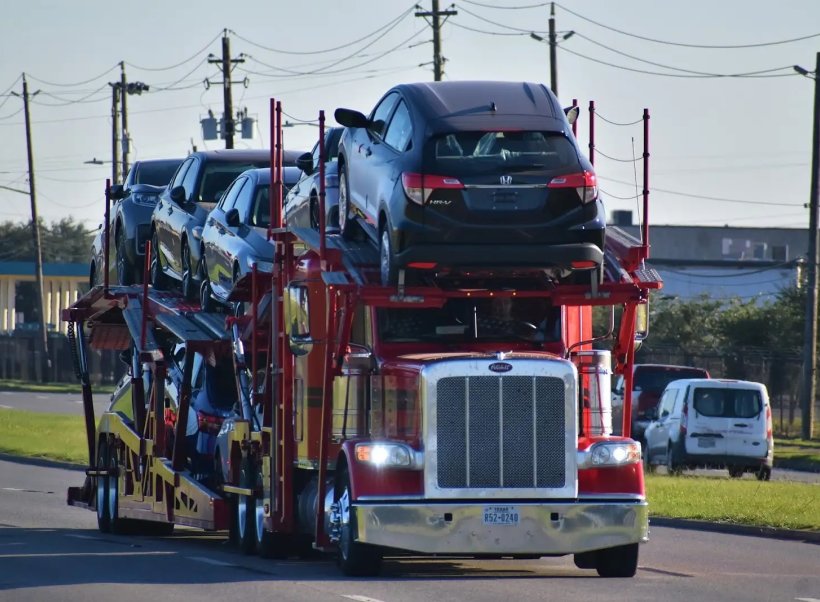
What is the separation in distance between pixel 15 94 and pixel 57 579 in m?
A: 62.1

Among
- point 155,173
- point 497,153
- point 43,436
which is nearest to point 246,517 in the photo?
point 497,153

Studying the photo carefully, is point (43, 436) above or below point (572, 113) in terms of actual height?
below

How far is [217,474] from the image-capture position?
18.1 meters

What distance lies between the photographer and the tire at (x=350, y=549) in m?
13.7

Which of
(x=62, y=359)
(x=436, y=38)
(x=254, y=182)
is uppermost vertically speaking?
(x=436, y=38)

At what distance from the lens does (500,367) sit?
44.2 feet

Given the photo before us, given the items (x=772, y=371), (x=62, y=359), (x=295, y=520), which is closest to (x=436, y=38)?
(x=772, y=371)

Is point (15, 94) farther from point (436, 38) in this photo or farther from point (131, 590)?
point (131, 590)

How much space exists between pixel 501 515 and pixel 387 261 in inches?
83.8

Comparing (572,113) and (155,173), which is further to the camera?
(155,173)

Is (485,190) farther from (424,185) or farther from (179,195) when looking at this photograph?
(179,195)

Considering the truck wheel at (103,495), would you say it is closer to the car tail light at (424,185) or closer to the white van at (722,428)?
the car tail light at (424,185)

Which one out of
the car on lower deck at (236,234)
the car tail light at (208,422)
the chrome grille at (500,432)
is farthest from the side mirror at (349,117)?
the car tail light at (208,422)

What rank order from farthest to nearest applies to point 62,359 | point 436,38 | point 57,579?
1. point 62,359
2. point 436,38
3. point 57,579
